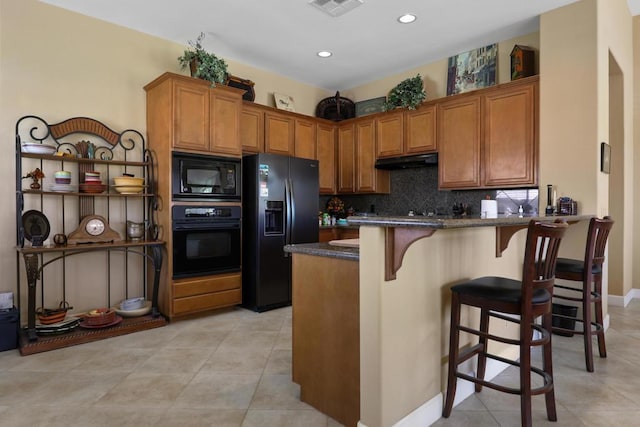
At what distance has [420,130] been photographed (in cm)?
451

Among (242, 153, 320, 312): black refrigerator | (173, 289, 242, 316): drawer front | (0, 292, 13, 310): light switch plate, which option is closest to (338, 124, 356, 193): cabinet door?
(242, 153, 320, 312): black refrigerator

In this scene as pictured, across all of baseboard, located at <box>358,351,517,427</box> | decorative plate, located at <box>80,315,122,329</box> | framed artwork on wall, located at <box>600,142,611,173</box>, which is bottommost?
baseboard, located at <box>358,351,517,427</box>

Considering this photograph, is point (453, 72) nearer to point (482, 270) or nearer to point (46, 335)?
point (482, 270)

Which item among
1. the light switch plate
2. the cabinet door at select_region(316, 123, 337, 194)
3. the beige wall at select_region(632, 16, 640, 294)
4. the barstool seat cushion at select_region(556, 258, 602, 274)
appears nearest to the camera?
the barstool seat cushion at select_region(556, 258, 602, 274)

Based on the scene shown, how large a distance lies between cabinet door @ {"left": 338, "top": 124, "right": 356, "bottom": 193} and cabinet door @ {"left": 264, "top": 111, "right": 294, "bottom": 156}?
0.90 meters

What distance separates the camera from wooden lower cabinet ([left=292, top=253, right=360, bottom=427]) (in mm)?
1794

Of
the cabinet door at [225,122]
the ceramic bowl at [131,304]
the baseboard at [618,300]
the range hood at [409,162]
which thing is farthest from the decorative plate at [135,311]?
the baseboard at [618,300]

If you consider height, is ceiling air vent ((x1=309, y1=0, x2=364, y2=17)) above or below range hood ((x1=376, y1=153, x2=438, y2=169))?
above

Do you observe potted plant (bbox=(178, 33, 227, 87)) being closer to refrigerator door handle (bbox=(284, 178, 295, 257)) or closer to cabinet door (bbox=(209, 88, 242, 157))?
cabinet door (bbox=(209, 88, 242, 157))

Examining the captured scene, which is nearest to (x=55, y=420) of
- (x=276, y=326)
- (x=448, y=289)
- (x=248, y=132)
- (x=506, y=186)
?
(x=276, y=326)

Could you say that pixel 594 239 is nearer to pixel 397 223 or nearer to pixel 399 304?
pixel 399 304

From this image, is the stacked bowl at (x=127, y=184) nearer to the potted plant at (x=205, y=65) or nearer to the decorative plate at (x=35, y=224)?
the decorative plate at (x=35, y=224)

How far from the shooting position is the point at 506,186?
382cm

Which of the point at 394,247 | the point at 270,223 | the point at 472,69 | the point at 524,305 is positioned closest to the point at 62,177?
the point at 270,223
